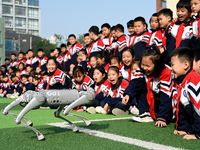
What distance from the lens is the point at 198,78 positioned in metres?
3.43

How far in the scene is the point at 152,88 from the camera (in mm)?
4543

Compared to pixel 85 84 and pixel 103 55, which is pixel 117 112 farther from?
pixel 103 55

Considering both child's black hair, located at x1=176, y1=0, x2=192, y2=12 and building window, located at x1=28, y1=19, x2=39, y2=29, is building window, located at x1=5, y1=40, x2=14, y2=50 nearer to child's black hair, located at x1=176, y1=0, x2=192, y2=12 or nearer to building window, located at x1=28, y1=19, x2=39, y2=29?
building window, located at x1=28, y1=19, x2=39, y2=29

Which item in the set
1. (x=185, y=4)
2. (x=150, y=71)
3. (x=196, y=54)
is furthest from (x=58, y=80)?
(x=196, y=54)

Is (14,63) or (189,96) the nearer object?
(189,96)

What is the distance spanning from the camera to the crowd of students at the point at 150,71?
143 inches

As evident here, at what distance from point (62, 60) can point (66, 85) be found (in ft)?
15.4

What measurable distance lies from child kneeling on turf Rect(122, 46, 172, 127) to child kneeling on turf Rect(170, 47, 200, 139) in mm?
538

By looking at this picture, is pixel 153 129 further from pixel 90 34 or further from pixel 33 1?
pixel 33 1

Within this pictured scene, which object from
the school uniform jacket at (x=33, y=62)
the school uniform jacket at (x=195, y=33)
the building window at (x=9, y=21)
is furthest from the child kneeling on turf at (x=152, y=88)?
the building window at (x=9, y=21)

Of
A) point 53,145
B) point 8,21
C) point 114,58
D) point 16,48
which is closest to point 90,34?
point 114,58

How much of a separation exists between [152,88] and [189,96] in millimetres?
1095

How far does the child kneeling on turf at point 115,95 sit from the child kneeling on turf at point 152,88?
933mm

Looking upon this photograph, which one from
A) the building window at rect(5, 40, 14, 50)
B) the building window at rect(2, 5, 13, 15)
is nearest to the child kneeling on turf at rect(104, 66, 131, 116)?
the building window at rect(5, 40, 14, 50)
